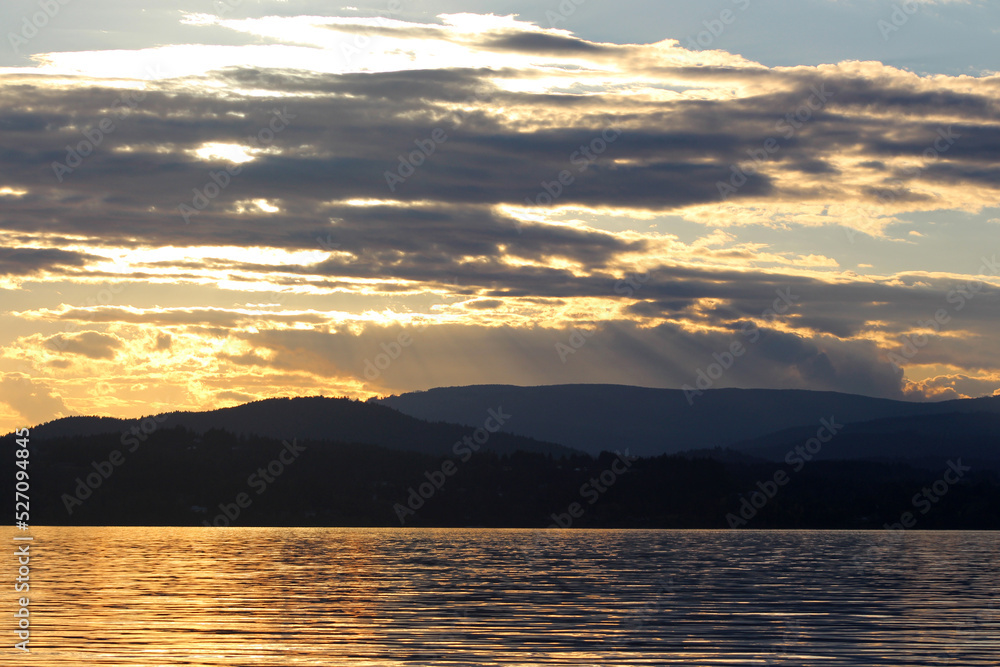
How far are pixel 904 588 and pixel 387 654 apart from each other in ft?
204

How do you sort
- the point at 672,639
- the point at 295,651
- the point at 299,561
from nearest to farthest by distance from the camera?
1. the point at 295,651
2. the point at 672,639
3. the point at 299,561

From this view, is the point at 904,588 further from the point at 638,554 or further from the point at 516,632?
the point at 638,554

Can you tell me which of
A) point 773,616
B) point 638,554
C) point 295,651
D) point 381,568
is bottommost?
point 638,554

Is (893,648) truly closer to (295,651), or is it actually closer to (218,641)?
(295,651)

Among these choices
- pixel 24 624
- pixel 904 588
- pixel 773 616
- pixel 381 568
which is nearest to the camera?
pixel 24 624

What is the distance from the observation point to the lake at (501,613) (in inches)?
2149

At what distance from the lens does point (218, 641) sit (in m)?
58.7

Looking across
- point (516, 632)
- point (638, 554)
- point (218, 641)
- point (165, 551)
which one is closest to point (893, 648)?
point (516, 632)

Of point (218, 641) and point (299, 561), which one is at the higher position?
point (218, 641)

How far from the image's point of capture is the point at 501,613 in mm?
73500

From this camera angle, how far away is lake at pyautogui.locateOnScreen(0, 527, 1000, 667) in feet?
179

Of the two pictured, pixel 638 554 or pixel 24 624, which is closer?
pixel 24 624

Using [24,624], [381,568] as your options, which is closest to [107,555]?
[381,568]

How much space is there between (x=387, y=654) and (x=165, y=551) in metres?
122
